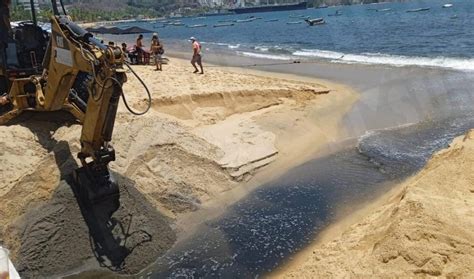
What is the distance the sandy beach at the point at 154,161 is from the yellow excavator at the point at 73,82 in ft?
1.65

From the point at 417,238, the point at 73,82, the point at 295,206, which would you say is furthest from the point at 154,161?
the point at 417,238

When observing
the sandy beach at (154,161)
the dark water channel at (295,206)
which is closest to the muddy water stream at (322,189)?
the dark water channel at (295,206)

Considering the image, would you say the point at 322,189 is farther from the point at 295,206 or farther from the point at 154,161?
the point at 154,161

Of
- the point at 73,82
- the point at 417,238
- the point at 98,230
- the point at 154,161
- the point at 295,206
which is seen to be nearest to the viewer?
the point at 417,238

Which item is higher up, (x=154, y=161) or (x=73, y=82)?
(x=73, y=82)

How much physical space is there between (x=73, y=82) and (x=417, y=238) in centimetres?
628

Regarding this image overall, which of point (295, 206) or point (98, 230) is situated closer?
point (98, 230)

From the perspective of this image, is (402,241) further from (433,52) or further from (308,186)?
(433,52)

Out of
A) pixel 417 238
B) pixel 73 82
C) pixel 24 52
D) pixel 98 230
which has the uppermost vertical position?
pixel 24 52

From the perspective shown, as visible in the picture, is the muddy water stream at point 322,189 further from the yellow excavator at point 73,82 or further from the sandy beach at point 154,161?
the yellow excavator at point 73,82

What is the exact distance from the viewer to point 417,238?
561 cm

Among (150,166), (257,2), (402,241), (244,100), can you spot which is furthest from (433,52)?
(257,2)

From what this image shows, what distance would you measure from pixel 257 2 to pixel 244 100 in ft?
631

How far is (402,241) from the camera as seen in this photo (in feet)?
18.5
